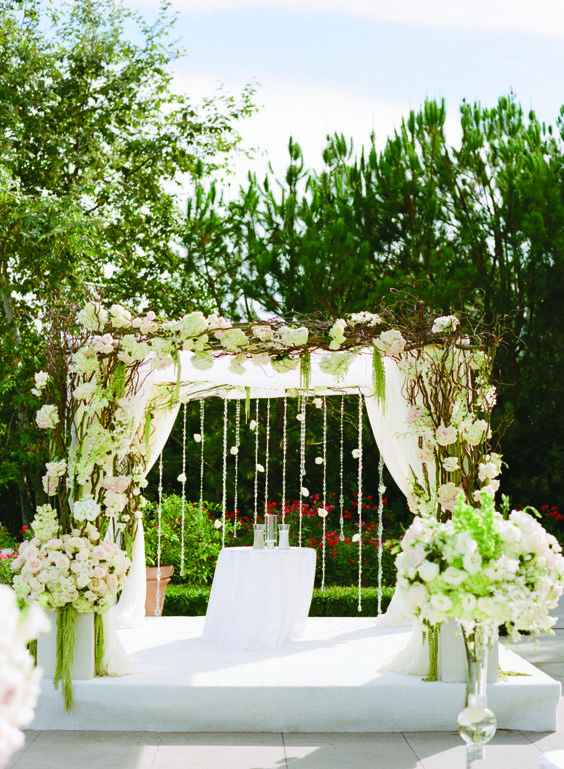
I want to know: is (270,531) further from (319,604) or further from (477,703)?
(477,703)

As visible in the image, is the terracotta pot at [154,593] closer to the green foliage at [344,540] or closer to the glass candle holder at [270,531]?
the green foliage at [344,540]

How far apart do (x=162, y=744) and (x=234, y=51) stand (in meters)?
8.97

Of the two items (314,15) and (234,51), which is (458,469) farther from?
(234,51)

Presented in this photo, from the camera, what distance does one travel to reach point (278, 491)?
1091 cm

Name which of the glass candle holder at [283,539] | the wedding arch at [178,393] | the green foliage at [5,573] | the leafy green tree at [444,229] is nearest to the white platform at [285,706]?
the wedding arch at [178,393]

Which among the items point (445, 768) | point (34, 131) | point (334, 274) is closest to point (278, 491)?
point (334, 274)

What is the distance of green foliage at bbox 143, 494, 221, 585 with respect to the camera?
28.3 feet

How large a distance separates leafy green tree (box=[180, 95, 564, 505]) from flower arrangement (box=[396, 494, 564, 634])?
25.8 ft

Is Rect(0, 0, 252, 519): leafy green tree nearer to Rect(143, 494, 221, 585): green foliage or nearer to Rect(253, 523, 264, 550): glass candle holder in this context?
Rect(143, 494, 221, 585): green foliage

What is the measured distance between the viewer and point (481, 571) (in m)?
2.26

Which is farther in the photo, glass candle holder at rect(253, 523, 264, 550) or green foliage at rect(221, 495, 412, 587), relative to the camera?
green foliage at rect(221, 495, 412, 587)

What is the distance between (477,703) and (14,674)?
1464 millimetres

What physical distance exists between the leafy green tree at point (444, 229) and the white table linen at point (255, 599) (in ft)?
16.1

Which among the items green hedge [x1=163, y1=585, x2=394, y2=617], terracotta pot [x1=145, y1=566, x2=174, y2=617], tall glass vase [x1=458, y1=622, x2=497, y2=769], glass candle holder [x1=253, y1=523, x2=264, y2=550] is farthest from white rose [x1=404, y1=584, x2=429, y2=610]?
green hedge [x1=163, y1=585, x2=394, y2=617]
